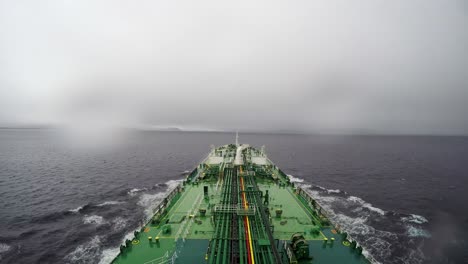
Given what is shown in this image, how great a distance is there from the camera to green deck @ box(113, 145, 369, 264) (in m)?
20.8

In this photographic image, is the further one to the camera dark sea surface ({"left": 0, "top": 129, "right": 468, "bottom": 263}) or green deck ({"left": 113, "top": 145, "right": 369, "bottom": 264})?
dark sea surface ({"left": 0, "top": 129, "right": 468, "bottom": 263})

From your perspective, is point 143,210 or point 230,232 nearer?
point 230,232

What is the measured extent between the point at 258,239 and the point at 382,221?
134 ft

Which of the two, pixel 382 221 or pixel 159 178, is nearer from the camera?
pixel 382 221

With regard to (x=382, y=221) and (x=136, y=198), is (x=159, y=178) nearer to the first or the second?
(x=136, y=198)

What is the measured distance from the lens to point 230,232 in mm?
24375

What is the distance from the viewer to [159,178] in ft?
263

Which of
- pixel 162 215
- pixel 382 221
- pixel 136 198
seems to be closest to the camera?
pixel 162 215

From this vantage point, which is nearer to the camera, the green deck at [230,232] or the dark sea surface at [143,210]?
the green deck at [230,232]

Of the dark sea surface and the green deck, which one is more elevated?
the green deck

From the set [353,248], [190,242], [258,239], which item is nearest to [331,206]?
[353,248]

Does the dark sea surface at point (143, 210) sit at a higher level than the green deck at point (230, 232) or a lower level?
lower

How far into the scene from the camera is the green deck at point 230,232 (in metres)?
20.8

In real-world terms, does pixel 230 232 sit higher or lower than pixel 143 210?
higher
